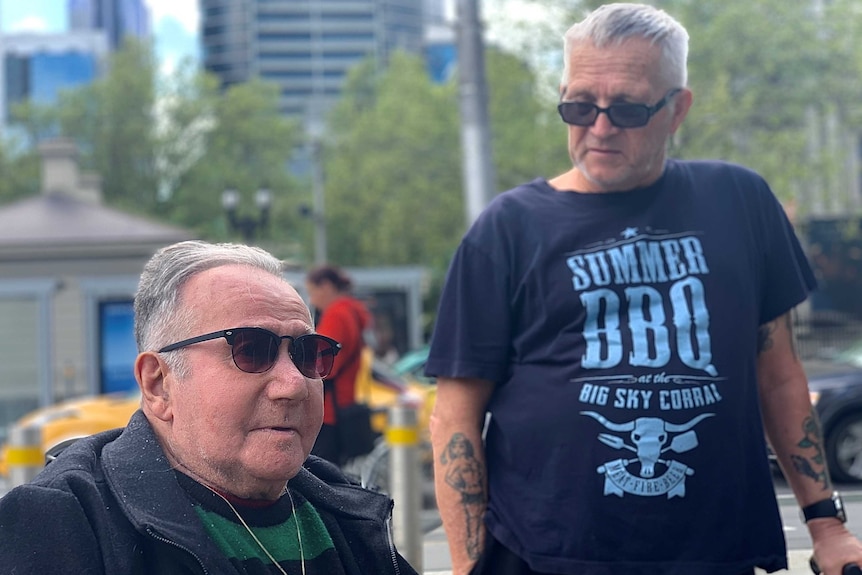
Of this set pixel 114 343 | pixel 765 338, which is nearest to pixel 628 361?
pixel 765 338

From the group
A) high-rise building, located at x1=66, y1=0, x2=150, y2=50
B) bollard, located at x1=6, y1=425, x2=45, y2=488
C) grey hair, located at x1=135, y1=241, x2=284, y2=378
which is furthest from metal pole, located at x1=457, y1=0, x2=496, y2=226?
high-rise building, located at x1=66, y1=0, x2=150, y2=50

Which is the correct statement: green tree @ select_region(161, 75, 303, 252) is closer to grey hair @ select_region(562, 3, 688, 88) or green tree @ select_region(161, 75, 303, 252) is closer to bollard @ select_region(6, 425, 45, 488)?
bollard @ select_region(6, 425, 45, 488)

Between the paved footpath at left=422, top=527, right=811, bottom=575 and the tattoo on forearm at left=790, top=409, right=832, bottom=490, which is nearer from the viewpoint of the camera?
the tattoo on forearm at left=790, top=409, right=832, bottom=490

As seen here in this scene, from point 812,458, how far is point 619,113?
82 cm

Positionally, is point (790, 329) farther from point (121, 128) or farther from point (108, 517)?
point (121, 128)

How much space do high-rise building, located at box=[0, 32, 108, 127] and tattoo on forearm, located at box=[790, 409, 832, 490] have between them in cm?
12133

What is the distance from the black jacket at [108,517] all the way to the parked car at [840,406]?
25.2 feet

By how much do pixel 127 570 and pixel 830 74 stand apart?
25224mm

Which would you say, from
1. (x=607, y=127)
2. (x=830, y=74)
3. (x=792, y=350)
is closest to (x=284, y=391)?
(x=607, y=127)

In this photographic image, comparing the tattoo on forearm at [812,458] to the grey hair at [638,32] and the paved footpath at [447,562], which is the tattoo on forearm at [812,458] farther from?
the grey hair at [638,32]

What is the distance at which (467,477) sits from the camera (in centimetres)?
256

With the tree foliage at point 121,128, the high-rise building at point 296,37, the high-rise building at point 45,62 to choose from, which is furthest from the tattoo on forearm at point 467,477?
the high-rise building at point 296,37

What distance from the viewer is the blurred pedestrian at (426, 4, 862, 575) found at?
92.7 inches

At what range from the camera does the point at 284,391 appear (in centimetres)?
192
